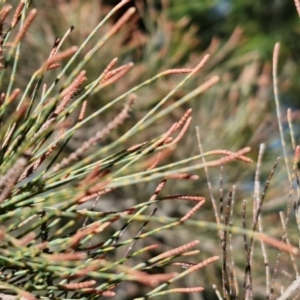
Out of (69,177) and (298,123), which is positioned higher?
(69,177)

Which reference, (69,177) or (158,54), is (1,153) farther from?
(158,54)

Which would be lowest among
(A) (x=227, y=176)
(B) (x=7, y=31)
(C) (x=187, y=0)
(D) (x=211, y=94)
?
(A) (x=227, y=176)

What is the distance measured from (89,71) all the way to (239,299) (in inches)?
41.9

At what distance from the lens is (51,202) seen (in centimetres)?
39

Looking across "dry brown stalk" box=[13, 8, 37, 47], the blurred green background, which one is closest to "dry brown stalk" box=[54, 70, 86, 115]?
"dry brown stalk" box=[13, 8, 37, 47]

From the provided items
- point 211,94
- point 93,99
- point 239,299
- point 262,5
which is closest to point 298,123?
point 211,94

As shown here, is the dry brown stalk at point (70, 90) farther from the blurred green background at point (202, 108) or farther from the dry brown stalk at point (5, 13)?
the blurred green background at point (202, 108)

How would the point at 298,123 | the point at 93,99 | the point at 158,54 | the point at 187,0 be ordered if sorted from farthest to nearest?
1. the point at 187,0
2. the point at 298,123
3. the point at 158,54
4. the point at 93,99

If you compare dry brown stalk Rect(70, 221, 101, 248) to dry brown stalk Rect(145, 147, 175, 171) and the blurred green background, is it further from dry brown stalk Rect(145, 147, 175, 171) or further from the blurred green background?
the blurred green background

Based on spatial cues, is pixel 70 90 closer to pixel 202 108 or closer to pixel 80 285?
pixel 80 285

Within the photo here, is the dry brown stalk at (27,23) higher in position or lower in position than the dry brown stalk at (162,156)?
higher

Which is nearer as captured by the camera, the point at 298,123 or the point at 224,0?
the point at 298,123

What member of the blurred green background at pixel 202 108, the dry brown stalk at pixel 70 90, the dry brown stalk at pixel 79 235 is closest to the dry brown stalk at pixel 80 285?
the dry brown stalk at pixel 79 235

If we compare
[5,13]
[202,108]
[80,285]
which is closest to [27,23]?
[5,13]
